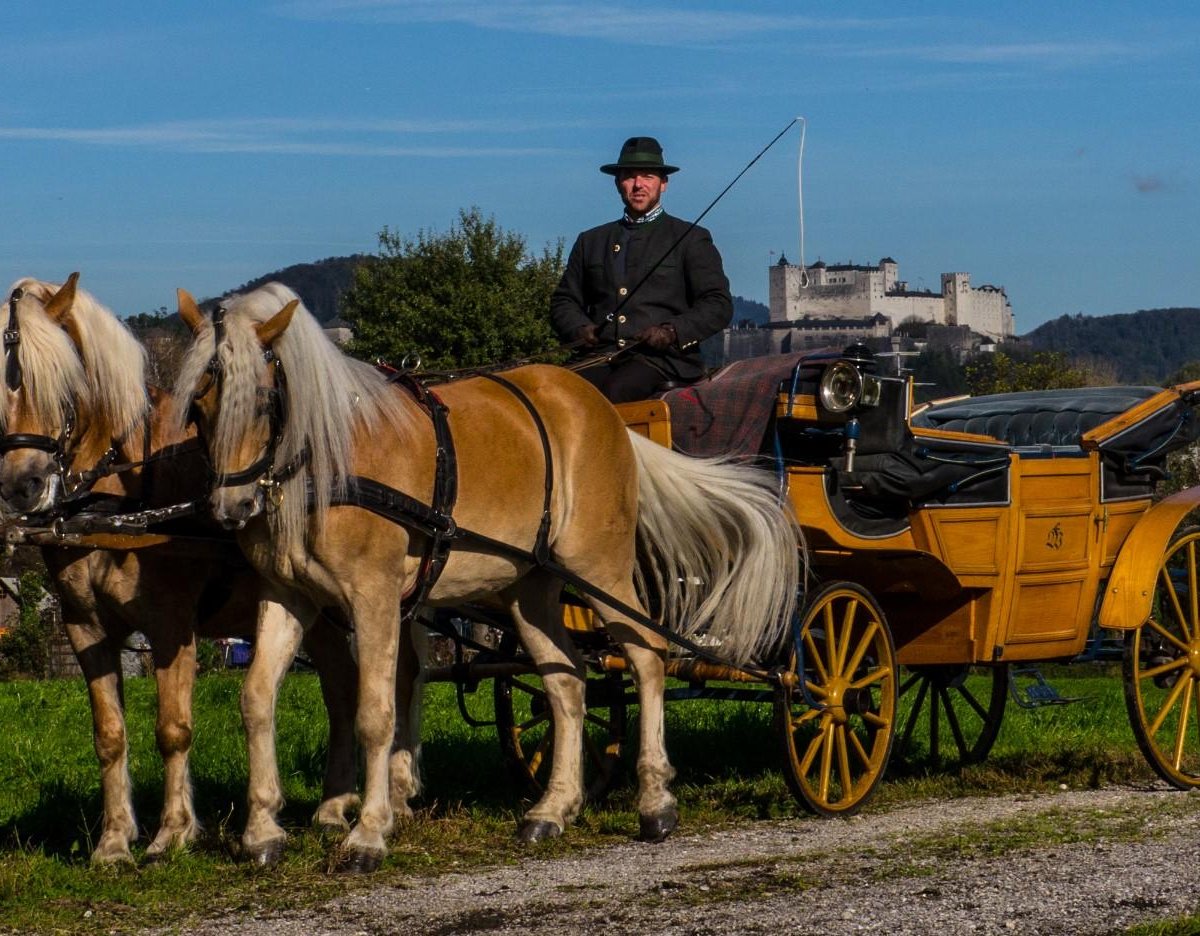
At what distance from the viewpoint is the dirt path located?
5324 mm

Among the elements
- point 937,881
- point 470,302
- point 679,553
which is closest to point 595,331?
point 679,553

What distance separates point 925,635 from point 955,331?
192513 mm

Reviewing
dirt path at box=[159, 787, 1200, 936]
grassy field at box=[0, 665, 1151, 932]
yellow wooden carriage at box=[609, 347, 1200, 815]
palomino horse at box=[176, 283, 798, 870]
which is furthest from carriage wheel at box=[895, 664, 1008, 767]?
dirt path at box=[159, 787, 1200, 936]

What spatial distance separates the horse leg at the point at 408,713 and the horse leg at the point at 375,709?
1.11m

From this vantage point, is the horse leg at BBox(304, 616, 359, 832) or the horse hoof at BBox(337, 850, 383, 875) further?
the horse leg at BBox(304, 616, 359, 832)

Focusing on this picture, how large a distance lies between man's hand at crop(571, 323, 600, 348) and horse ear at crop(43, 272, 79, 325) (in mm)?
2575

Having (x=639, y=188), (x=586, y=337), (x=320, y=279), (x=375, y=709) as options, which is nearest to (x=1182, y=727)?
(x=586, y=337)

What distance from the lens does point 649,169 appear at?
333 inches

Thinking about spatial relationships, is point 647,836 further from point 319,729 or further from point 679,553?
point 319,729

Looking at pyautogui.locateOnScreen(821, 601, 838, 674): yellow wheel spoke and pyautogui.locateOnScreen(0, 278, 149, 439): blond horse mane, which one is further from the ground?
pyautogui.locateOnScreen(0, 278, 149, 439): blond horse mane

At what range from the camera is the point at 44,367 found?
6195 millimetres

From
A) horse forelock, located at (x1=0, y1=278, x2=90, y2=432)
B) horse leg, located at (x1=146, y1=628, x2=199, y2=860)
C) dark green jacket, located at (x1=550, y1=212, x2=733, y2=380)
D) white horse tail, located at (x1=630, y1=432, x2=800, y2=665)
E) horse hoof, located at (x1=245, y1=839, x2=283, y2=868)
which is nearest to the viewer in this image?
horse forelock, located at (x1=0, y1=278, x2=90, y2=432)

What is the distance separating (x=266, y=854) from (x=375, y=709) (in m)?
0.68

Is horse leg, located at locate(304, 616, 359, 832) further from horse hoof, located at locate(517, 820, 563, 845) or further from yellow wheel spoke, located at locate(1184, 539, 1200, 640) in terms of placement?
yellow wheel spoke, located at locate(1184, 539, 1200, 640)
